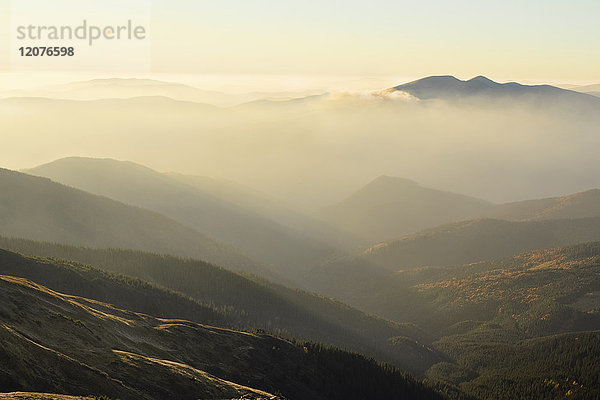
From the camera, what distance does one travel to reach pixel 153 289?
191 meters

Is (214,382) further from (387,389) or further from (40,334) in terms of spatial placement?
(387,389)

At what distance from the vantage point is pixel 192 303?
196750mm

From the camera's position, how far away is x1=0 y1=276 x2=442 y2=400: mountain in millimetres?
63188

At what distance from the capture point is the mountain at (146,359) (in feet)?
207

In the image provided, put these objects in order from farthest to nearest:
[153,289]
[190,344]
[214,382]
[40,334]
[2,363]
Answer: [153,289], [190,344], [214,382], [40,334], [2,363]

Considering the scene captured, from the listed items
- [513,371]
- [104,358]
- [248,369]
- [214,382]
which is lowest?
[513,371]

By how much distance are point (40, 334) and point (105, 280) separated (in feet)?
345

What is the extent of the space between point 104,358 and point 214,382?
19.5 m

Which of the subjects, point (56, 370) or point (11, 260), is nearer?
point (56, 370)

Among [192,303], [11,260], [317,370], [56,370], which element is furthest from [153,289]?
[56,370]

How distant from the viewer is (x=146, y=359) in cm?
8375

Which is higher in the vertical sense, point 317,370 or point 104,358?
point 104,358

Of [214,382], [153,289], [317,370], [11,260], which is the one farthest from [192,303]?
[214,382]

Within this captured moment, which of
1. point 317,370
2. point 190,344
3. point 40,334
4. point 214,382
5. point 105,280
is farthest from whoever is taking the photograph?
point 105,280
